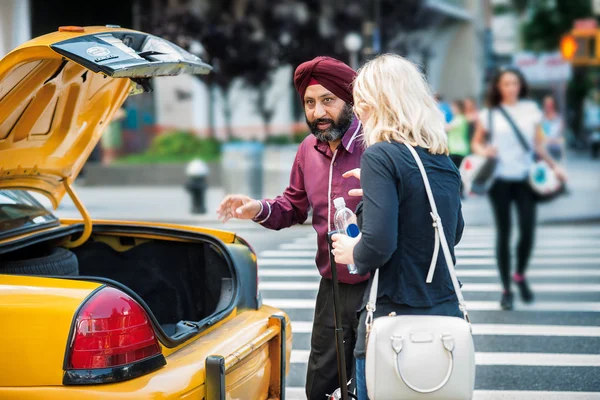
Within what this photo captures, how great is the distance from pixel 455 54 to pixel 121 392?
41767 mm

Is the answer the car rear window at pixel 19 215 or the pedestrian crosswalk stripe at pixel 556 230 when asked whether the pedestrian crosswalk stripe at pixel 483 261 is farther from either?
the car rear window at pixel 19 215

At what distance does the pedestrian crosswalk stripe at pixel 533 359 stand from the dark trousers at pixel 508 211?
1338 millimetres

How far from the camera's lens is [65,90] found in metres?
3.85

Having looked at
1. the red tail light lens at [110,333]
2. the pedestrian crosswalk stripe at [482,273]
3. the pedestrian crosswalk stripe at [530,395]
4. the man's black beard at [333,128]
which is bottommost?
the pedestrian crosswalk stripe at [482,273]

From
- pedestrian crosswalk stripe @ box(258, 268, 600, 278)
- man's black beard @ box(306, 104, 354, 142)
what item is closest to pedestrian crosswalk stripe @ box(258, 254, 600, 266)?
pedestrian crosswalk stripe @ box(258, 268, 600, 278)

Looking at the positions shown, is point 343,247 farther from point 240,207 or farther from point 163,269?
point 163,269

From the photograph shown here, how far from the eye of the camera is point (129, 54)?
3330 mm

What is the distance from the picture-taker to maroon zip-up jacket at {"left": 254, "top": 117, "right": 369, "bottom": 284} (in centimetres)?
371

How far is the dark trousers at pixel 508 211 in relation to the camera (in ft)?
23.7

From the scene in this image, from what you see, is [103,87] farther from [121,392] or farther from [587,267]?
[587,267]

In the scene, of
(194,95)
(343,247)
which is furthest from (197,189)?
(194,95)

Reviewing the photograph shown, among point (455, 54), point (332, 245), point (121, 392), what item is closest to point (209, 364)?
point (121, 392)

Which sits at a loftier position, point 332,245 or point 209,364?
point 332,245

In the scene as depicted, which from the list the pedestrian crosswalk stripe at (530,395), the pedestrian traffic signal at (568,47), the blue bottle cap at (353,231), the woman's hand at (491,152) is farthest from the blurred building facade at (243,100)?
the blue bottle cap at (353,231)
